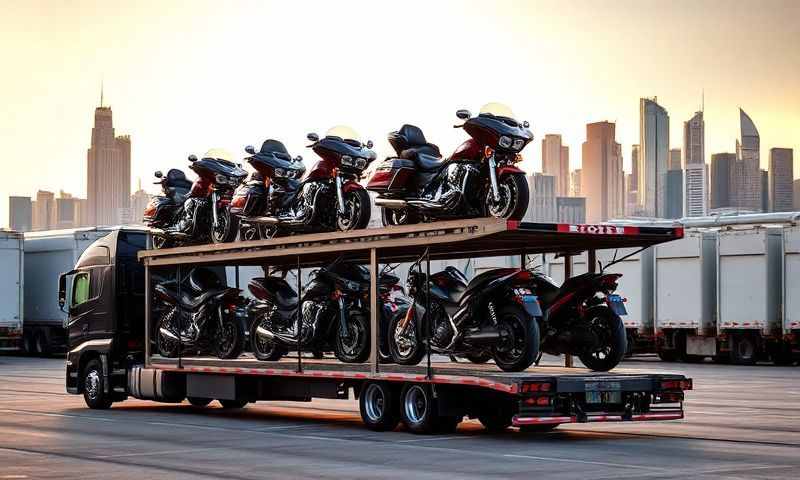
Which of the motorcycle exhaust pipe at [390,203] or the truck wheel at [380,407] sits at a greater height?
the motorcycle exhaust pipe at [390,203]

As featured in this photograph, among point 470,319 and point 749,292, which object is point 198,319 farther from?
point 749,292

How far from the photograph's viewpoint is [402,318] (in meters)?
18.5

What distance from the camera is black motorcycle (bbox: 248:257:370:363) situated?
1970 centimetres

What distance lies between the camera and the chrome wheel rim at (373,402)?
59.5 feet

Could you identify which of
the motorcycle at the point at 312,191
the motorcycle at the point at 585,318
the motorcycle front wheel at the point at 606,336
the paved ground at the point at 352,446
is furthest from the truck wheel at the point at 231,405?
the motorcycle front wheel at the point at 606,336

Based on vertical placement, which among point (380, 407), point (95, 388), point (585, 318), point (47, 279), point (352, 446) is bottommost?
point (352, 446)

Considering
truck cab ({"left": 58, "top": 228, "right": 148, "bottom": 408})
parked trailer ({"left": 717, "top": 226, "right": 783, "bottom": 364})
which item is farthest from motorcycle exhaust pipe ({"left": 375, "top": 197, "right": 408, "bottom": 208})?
parked trailer ({"left": 717, "top": 226, "right": 783, "bottom": 364})

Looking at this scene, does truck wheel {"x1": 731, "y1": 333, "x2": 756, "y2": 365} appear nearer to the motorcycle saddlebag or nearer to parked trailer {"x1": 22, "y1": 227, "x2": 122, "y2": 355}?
parked trailer {"x1": 22, "y1": 227, "x2": 122, "y2": 355}

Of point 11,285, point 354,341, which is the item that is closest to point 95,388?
point 354,341

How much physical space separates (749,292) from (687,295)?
2.19 m

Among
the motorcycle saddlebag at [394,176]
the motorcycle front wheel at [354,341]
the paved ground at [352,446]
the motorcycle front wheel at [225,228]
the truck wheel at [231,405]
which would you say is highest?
the motorcycle saddlebag at [394,176]

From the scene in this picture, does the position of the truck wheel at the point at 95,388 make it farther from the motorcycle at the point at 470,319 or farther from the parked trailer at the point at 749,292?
the parked trailer at the point at 749,292

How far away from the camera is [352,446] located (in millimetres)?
16234

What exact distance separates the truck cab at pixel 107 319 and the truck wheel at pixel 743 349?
68.2 ft
